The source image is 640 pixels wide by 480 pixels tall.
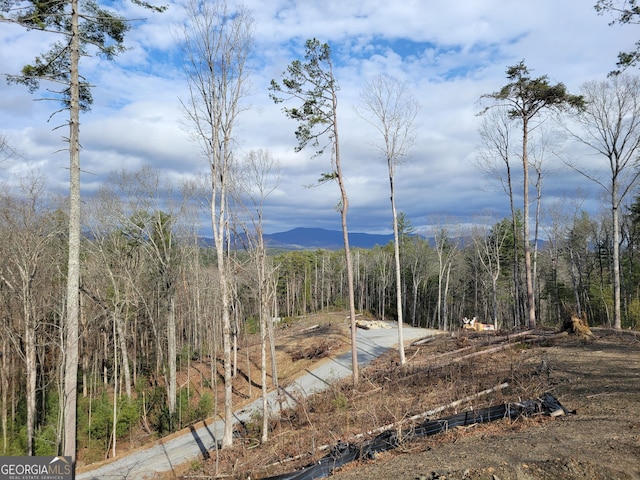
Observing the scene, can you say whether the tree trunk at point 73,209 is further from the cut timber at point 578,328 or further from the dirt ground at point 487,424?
the cut timber at point 578,328

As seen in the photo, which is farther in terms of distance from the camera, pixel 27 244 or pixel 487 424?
pixel 27 244

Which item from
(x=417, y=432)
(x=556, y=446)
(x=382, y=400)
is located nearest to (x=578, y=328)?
(x=382, y=400)

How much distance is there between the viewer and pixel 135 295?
22312 mm

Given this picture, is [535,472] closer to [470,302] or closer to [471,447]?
[471,447]

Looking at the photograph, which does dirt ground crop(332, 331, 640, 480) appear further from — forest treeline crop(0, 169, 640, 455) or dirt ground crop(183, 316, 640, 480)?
forest treeline crop(0, 169, 640, 455)

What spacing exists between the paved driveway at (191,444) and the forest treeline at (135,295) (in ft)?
7.10

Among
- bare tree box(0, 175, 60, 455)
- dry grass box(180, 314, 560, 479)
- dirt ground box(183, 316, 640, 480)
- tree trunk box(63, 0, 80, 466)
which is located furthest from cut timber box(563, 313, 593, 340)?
bare tree box(0, 175, 60, 455)

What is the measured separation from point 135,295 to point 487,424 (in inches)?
787

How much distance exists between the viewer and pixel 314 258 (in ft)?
224

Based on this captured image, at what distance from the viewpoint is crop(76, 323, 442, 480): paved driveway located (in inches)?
512

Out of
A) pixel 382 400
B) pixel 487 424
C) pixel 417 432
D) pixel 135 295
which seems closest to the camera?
pixel 487 424

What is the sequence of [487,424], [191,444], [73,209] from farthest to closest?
[191,444] → [487,424] → [73,209]

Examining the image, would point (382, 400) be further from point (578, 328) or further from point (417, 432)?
point (578, 328)

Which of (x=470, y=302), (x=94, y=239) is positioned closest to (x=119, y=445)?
(x=94, y=239)
